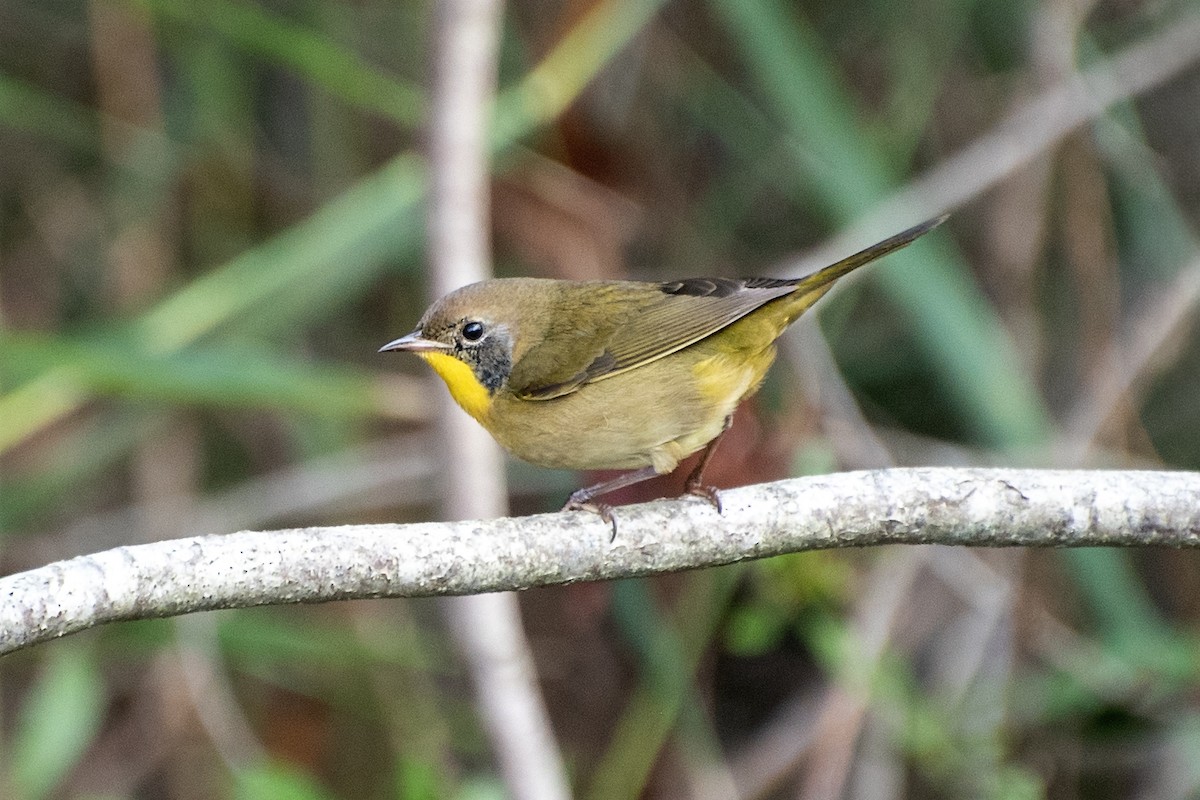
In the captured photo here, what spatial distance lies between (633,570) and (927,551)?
2.67 meters

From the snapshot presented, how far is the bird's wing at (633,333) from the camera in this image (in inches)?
136

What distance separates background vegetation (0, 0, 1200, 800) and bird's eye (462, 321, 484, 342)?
2.66 ft

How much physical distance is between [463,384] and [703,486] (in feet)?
3.17

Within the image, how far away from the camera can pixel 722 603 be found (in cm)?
475

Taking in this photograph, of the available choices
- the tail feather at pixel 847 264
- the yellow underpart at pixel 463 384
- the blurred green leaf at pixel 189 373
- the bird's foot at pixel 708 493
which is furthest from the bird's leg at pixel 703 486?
the blurred green leaf at pixel 189 373

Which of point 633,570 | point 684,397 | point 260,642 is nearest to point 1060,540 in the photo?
point 633,570

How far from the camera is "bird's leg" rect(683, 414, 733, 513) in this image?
256cm

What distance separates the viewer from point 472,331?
143 inches

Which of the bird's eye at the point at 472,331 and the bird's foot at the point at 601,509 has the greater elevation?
the bird's eye at the point at 472,331

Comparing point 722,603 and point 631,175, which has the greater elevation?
point 631,175

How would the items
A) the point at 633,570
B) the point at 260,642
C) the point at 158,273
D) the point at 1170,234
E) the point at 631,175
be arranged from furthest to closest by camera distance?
the point at 158,273, the point at 631,175, the point at 1170,234, the point at 260,642, the point at 633,570

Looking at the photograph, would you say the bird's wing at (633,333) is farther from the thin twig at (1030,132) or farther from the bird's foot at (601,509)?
the thin twig at (1030,132)

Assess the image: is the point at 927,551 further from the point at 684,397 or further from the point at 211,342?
the point at 211,342

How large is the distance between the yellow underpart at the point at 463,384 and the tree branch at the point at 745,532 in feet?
3.48
